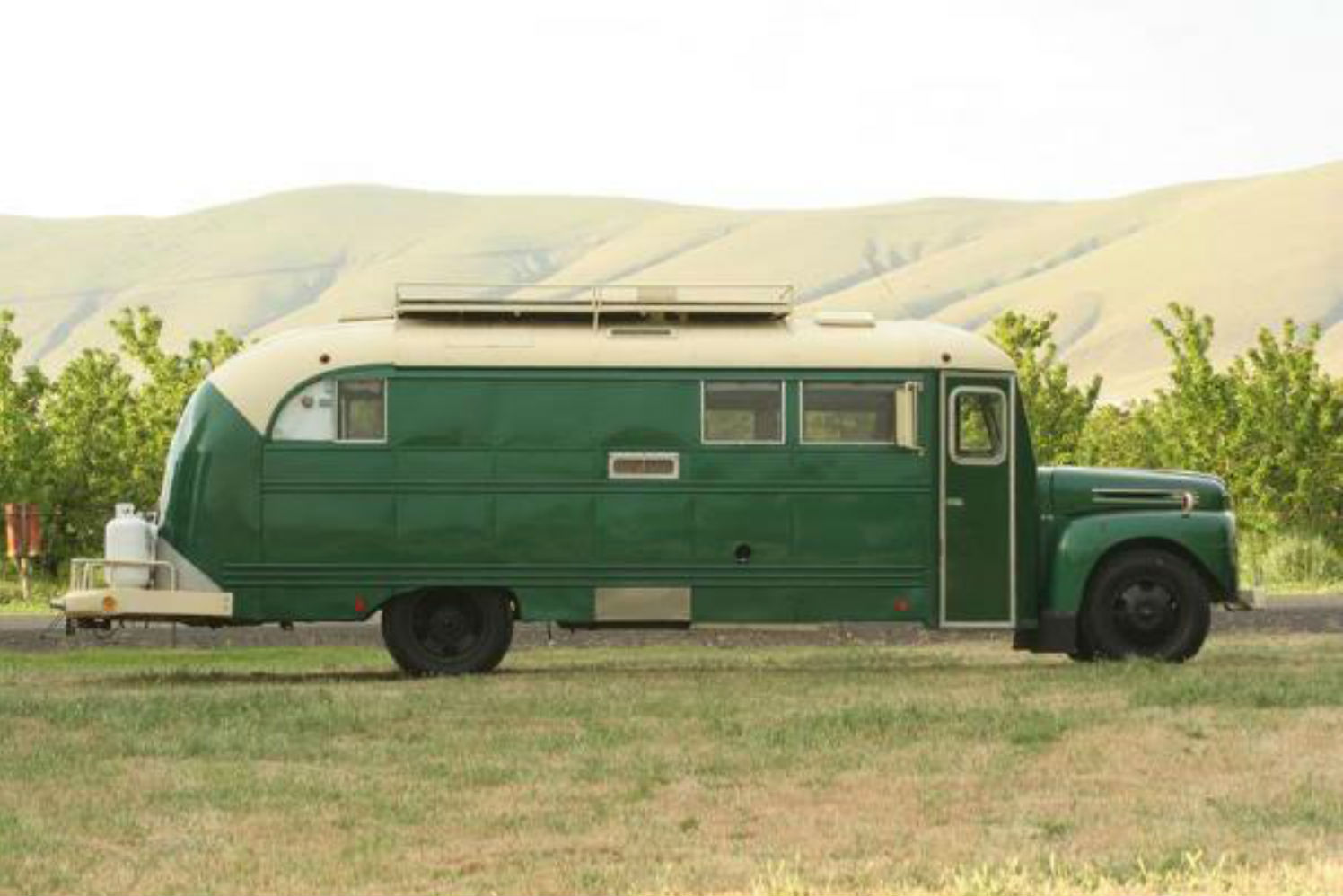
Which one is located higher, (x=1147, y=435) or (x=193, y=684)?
(x=1147, y=435)

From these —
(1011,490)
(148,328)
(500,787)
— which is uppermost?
(148,328)

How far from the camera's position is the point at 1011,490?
19.5 metres

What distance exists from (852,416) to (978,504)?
47.7 inches

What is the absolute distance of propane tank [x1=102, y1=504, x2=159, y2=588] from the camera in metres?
19.2

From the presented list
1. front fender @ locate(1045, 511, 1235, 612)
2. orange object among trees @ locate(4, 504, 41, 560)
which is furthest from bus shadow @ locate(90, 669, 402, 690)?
orange object among trees @ locate(4, 504, 41, 560)

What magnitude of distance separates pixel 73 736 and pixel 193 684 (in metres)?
4.21

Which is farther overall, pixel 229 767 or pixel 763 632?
pixel 763 632

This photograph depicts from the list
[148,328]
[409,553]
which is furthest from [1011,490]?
[148,328]

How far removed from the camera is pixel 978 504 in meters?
19.5

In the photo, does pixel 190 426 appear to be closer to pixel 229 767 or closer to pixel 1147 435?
pixel 229 767

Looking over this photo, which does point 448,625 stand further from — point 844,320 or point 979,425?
point 979,425

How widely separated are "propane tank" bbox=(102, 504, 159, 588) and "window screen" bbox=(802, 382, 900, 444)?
528 centimetres

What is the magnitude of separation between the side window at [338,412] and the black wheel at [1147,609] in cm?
584

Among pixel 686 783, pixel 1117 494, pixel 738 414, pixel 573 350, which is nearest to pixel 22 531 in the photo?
pixel 573 350
